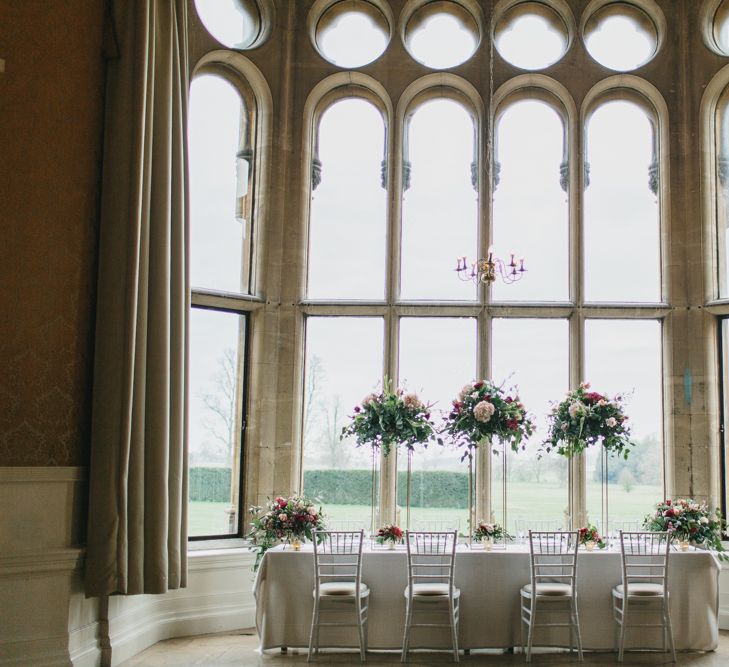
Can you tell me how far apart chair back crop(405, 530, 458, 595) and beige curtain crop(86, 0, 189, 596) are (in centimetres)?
172

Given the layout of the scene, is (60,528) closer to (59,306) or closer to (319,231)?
(59,306)

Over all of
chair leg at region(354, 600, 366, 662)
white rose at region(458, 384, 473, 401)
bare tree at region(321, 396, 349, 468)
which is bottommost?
chair leg at region(354, 600, 366, 662)

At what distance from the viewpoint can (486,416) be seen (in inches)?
269

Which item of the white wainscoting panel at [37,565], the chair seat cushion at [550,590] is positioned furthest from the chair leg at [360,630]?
the white wainscoting panel at [37,565]

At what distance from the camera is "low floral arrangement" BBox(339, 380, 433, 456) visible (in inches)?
273

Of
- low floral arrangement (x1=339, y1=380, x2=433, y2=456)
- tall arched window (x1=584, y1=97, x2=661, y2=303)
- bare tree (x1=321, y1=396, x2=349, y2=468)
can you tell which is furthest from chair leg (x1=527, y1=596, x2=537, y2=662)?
tall arched window (x1=584, y1=97, x2=661, y2=303)

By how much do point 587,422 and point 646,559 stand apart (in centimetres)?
119

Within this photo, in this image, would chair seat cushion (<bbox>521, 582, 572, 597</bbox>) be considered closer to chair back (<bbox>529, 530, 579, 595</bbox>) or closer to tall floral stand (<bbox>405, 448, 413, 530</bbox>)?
chair back (<bbox>529, 530, 579, 595</bbox>)

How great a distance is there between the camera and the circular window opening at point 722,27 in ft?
26.6

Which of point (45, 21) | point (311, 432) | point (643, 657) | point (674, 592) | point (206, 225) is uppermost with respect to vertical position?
point (45, 21)

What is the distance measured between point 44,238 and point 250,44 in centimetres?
370

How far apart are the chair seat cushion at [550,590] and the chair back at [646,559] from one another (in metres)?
0.45

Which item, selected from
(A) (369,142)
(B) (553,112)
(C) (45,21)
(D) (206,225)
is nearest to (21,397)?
(C) (45,21)

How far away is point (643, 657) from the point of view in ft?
20.7
